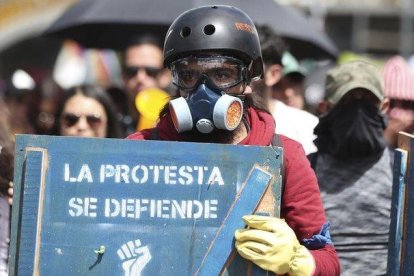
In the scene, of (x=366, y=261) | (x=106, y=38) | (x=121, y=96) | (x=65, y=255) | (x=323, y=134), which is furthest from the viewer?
(x=121, y=96)

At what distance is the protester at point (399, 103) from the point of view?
659 cm

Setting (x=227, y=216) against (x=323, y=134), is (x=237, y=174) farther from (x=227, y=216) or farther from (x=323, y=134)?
(x=323, y=134)

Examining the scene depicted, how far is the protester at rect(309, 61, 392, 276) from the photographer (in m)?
5.27

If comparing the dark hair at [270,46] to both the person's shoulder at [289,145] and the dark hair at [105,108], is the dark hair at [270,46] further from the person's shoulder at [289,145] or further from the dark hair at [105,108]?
the person's shoulder at [289,145]

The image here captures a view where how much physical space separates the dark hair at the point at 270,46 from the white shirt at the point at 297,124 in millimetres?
354

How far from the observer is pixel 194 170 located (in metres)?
3.99

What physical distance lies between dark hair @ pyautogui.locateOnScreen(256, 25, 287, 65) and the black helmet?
6.41ft

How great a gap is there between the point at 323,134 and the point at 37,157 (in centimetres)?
203

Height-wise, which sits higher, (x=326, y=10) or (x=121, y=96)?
(x=326, y=10)

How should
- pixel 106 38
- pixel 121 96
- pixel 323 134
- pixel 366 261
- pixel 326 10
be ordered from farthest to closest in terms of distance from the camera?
pixel 326 10 → pixel 121 96 → pixel 106 38 → pixel 323 134 → pixel 366 261

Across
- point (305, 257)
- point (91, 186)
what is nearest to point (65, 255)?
point (91, 186)

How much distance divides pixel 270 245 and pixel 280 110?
2418mm

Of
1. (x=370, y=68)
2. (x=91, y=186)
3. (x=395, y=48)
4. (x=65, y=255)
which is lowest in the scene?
(x=65, y=255)

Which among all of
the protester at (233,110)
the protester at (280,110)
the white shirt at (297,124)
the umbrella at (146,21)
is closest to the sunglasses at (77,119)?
the umbrella at (146,21)
